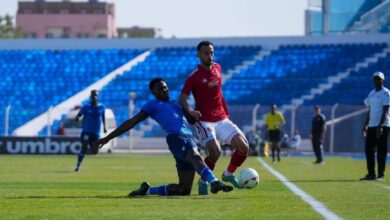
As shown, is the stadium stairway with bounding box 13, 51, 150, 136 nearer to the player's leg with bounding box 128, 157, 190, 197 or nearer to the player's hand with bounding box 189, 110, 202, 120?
the player's leg with bounding box 128, 157, 190, 197

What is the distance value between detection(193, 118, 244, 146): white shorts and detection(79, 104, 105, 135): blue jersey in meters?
11.1

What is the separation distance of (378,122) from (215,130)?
6029mm

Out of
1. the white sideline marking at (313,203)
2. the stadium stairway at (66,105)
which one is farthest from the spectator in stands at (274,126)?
the white sideline marking at (313,203)

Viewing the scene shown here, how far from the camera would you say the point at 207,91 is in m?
15.7

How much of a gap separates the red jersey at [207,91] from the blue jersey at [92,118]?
11113 millimetres

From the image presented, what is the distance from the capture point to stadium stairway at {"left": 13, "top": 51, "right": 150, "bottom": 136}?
49094mm

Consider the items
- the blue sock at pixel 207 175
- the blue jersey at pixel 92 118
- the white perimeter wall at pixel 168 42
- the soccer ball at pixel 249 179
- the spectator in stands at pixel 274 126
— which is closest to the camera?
the blue sock at pixel 207 175

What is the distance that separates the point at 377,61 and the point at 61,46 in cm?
1843

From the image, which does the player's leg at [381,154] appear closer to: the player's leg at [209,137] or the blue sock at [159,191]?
the player's leg at [209,137]

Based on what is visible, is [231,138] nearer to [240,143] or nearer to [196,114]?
[240,143]

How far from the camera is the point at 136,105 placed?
181ft

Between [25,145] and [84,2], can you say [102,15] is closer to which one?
[84,2]

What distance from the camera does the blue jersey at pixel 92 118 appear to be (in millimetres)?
26750

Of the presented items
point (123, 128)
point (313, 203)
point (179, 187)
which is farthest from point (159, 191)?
point (313, 203)
